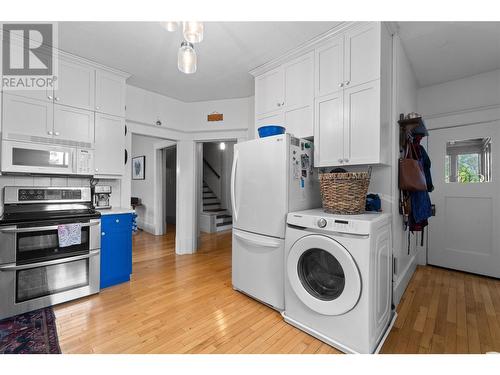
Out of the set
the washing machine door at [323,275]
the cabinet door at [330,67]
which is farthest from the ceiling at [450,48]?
the washing machine door at [323,275]

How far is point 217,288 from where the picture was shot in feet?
8.43

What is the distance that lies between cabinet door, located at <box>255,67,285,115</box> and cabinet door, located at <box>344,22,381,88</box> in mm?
765

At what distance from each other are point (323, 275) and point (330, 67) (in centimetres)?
187

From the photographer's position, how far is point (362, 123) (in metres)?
1.93

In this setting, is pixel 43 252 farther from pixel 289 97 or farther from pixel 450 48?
Result: pixel 450 48

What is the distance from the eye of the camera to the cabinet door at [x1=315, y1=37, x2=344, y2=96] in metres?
2.08

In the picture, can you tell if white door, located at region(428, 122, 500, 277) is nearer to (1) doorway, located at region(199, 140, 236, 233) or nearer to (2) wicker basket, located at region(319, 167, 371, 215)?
(2) wicker basket, located at region(319, 167, 371, 215)

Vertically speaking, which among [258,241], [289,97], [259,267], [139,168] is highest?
[289,97]

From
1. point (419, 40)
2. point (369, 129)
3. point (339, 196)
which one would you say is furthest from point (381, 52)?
point (339, 196)

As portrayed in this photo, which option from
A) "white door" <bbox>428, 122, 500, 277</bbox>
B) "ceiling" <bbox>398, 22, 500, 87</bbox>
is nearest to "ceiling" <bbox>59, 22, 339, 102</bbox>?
"ceiling" <bbox>398, 22, 500, 87</bbox>

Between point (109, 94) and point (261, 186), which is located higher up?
point (109, 94)

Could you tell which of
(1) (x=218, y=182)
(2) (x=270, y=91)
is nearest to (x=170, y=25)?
(2) (x=270, y=91)
